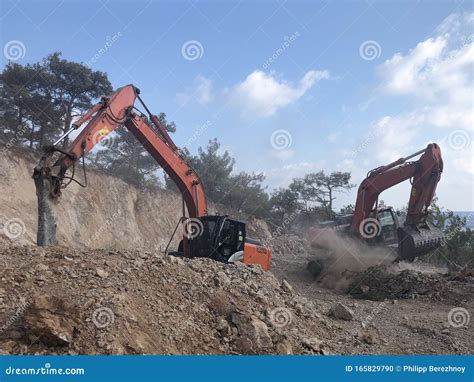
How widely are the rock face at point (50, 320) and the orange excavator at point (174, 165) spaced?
11.4 feet

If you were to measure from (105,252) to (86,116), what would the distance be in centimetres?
281

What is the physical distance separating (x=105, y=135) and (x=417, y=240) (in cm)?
847

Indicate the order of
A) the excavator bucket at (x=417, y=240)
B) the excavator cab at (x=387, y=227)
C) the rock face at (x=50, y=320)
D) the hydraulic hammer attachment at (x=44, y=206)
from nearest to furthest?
1. the rock face at (x=50, y=320)
2. the hydraulic hammer attachment at (x=44, y=206)
3. the excavator bucket at (x=417, y=240)
4. the excavator cab at (x=387, y=227)

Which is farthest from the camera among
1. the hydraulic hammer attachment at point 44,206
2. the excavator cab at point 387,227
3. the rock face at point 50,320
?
the excavator cab at point 387,227

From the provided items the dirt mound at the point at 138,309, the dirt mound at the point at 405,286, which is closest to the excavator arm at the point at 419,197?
the dirt mound at the point at 405,286

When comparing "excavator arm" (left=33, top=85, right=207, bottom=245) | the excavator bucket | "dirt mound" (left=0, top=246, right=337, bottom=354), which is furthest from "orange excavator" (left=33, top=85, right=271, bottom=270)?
the excavator bucket

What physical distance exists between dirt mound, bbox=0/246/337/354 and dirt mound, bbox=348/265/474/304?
5.07 m

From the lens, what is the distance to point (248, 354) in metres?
5.45

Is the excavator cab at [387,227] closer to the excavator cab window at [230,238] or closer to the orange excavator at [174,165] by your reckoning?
the orange excavator at [174,165]

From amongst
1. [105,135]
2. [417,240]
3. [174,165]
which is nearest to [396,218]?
[417,240]

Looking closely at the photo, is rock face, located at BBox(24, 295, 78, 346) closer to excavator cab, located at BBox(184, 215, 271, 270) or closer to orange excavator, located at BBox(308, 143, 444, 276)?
excavator cab, located at BBox(184, 215, 271, 270)

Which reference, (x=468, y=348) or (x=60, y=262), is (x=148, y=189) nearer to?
(x=60, y=262)

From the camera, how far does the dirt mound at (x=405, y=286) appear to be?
36.1 ft

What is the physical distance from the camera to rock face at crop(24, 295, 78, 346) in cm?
469
